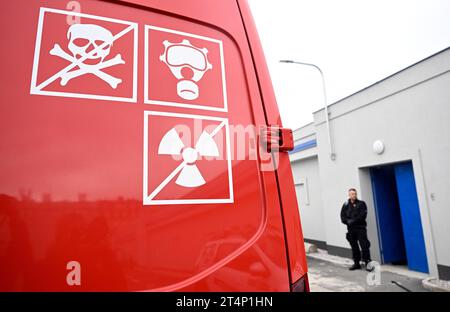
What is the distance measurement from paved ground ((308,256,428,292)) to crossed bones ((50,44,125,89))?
5281 millimetres

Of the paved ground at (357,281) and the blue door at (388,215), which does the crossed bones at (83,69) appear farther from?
the blue door at (388,215)

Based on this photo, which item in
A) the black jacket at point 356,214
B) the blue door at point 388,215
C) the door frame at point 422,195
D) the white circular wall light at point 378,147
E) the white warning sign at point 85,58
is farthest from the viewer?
the blue door at point 388,215

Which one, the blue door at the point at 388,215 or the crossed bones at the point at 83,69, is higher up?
the crossed bones at the point at 83,69

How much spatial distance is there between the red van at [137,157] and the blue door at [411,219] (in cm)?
585

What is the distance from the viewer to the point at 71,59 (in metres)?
0.94

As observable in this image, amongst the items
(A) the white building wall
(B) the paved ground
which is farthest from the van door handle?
(A) the white building wall

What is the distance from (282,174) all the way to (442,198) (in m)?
5.34

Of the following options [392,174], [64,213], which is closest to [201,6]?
[64,213]

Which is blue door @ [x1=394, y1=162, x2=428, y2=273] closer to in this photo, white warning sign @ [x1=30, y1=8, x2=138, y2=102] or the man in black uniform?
the man in black uniform

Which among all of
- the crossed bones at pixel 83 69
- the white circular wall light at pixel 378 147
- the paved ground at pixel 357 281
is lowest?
the paved ground at pixel 357 281

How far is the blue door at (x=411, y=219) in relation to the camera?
5656mm

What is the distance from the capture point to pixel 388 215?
6.70 metres

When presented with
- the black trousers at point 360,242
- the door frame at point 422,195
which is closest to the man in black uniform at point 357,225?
the black trousers at point 360,242
